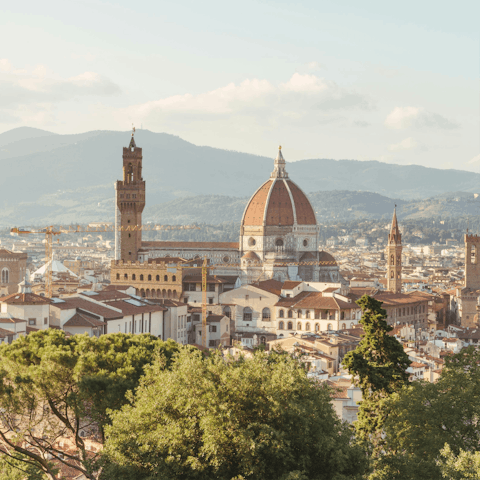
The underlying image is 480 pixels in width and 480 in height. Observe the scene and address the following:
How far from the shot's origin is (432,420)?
72.4 ft

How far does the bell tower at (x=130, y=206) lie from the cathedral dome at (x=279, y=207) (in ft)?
31.2

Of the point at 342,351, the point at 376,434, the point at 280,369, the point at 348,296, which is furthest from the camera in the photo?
the point at 348,296

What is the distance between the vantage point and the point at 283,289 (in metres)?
71.4

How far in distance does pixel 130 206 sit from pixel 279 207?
13.0 metres

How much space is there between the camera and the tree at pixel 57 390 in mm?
24125

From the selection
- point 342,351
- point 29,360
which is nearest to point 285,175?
point 342,351

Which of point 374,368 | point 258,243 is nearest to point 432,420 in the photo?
point 374,368

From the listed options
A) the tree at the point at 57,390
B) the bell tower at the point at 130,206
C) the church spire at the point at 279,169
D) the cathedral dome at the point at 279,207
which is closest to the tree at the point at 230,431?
the tree at the point at 57,390

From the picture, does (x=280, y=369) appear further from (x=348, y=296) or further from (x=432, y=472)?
(x=348, y=296)

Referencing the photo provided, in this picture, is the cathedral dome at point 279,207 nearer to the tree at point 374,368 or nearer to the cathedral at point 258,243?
the cathedral at point 258,243

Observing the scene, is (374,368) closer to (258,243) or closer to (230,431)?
(230,431)

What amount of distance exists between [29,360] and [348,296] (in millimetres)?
46720

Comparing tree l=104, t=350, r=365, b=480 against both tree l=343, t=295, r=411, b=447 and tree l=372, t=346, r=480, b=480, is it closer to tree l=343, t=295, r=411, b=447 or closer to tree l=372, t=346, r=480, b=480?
tree l=372, t=346, r=480, b=480

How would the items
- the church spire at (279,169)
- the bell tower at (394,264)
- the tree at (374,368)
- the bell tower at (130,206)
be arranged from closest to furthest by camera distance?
the tree at (374,368)
the bell tower at (130,206)
the church spire at (279,169)
the bell tower at (394,264)
